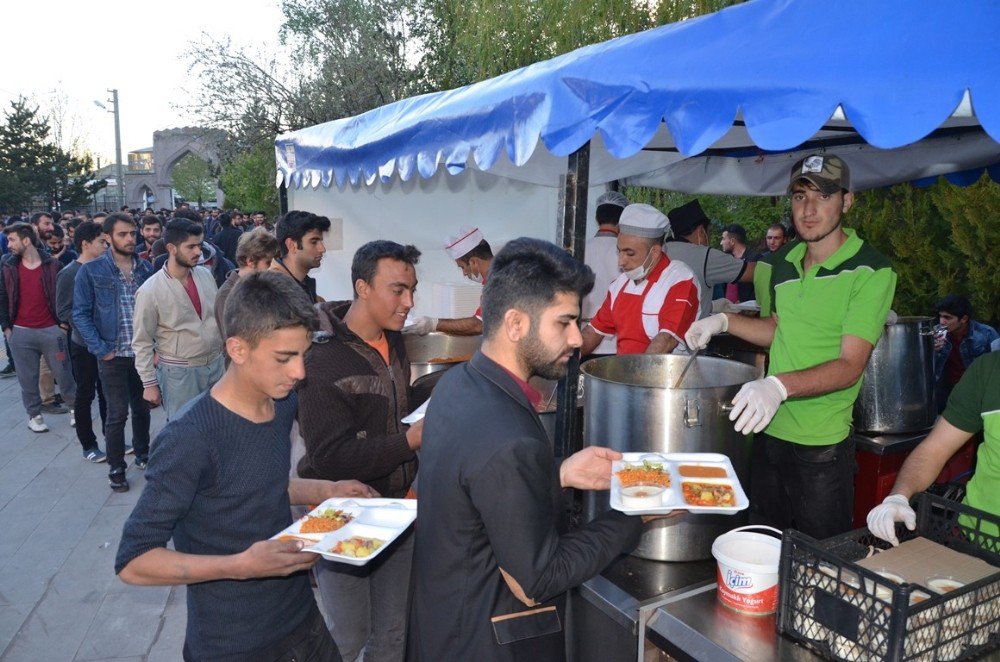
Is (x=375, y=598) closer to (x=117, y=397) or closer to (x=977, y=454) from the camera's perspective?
(x=977, y=454)

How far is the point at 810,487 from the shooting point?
102 inches

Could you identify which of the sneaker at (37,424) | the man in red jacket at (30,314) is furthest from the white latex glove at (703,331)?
the sneaker at (37,424)

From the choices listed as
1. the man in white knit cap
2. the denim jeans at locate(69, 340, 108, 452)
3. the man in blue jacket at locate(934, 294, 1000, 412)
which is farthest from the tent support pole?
the denim jeans at locate(69, 340, 108, 452)

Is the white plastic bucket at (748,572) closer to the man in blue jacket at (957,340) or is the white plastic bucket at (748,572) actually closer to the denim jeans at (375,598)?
the denim jeans at (375,598)

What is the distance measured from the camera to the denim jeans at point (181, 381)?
4914 mm

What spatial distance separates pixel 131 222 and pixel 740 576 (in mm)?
5167

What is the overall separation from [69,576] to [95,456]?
6.78 ft

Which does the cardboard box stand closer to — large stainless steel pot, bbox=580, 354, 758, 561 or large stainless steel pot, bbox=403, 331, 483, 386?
large stainless steel pot, bbox=580, 354, 758, 561

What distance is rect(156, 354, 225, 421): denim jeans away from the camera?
4914 mm

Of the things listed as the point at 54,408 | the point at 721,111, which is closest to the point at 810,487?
the point at 721,111

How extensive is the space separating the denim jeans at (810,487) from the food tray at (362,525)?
126 centimetres

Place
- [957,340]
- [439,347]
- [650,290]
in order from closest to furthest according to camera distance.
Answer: [650,290] < [439,347] < [957,340]

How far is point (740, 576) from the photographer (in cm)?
187

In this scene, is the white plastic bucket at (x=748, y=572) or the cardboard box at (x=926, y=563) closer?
the cardboard box at (x=926, y=563)
